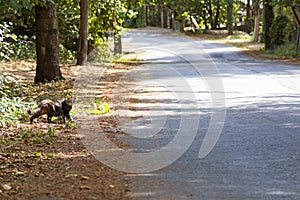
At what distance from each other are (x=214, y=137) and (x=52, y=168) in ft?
9.97

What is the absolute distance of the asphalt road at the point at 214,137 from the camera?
20.4 ft

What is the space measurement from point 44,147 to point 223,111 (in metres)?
4.79

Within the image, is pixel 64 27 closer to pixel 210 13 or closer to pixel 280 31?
pixel 280 31

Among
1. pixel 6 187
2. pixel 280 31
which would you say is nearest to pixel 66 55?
pixel 280 31

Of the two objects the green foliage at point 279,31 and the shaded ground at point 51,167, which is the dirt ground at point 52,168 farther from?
the green foliage at point 279,31

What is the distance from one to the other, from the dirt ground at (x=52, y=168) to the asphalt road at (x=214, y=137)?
33 centimetres

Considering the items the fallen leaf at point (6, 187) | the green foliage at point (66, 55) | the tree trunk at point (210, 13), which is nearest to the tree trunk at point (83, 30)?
the green foliage at point (66, 55)

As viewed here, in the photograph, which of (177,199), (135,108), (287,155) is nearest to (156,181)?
(177,199)

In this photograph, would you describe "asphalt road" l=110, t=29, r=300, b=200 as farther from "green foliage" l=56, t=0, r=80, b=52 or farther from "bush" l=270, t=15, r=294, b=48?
"bush" l=270, t=15, r=294, b=48

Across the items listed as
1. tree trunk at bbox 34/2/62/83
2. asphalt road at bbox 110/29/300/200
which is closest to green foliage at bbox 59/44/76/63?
asphalt road at bbox 110/29/300/200

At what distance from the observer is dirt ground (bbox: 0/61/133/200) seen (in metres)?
6.00

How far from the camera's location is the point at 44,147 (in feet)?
28.1

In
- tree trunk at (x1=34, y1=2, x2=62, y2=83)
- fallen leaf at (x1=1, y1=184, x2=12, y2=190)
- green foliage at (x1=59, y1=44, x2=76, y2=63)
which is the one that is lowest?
green foliage at (x1=59, y1=44, x2=76, y2=63)

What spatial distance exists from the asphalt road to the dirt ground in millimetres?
327
